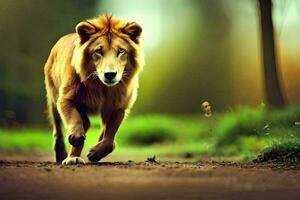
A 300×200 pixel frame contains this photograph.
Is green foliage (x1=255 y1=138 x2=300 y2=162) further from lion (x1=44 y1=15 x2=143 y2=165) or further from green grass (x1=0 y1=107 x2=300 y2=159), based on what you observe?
lion (x1=44 y1=15 x2=143 y2=165)

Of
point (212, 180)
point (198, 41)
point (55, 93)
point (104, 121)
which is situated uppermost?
point (198, 41)

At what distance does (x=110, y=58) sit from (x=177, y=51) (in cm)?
234

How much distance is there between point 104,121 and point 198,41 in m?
2.24

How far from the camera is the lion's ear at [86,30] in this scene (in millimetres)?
4910

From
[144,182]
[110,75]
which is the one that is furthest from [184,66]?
[144,182]

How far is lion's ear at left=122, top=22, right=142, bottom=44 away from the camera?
4.96m

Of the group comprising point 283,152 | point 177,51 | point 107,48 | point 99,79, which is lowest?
point 283,152

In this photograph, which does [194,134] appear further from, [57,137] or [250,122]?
[57,137]

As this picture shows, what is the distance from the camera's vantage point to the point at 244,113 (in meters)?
6.71

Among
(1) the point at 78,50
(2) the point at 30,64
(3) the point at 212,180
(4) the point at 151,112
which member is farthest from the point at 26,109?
(3) the point at 212,180

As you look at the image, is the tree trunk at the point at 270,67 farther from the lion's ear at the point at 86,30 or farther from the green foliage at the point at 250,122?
the lion's ear at the point at 86,30

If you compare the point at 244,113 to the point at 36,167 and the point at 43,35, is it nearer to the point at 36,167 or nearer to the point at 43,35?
the point at 43,35

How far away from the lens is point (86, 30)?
4926 mm

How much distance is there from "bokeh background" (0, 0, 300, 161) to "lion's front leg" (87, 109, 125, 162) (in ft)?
4.84
